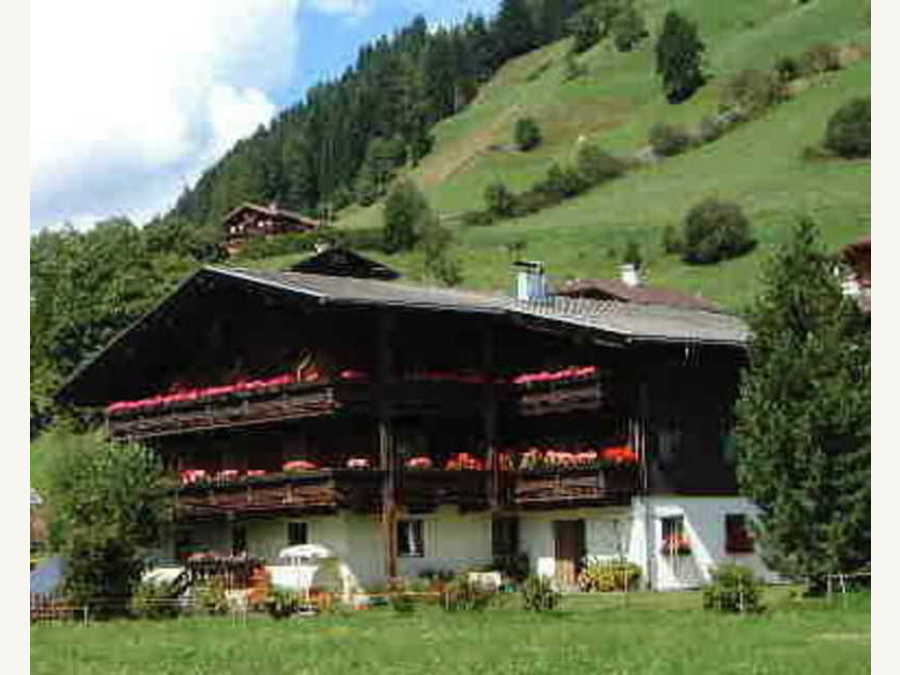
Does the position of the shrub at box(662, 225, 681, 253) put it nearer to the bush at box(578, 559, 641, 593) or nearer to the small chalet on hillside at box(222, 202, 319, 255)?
the small chalet on hillside at box(222, 202, 319, 255)

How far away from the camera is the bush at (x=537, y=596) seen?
2569cm

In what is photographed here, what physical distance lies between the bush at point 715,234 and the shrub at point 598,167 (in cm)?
3316

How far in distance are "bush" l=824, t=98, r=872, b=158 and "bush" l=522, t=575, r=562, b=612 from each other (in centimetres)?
8040

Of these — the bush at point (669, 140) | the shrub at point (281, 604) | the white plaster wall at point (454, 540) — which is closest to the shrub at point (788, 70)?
the bush at point (669, 140)

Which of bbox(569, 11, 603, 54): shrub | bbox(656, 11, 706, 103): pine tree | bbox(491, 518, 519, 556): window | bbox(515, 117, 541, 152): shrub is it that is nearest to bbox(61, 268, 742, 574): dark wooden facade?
bbox(491, 518, 519, 556): window

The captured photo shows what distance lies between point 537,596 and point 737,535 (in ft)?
37.1

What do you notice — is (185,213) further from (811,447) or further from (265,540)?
(811,447)

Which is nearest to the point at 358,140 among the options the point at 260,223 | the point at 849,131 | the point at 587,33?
the point at 587,33

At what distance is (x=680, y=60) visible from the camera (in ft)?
464

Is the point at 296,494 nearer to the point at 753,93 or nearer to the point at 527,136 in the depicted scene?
the point at 753,93

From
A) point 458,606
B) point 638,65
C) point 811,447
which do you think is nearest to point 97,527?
point 458,606

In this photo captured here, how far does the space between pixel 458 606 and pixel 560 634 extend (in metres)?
5.54

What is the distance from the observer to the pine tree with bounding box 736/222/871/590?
25.6m
